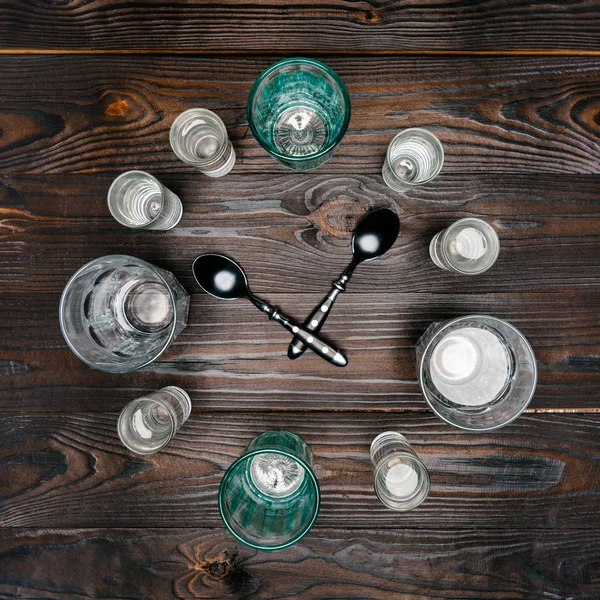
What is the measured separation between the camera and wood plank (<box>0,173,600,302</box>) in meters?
0.90

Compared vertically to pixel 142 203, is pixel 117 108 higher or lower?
higher

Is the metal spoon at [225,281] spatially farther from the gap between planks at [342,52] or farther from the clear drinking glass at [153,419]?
the gap between planks at [342,52]

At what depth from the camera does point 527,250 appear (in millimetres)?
911

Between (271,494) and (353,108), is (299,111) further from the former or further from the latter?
(271,494)

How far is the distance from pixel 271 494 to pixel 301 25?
959mm

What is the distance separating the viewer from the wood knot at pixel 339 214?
2.97 ft

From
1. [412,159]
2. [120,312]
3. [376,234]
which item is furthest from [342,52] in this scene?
[120,312]

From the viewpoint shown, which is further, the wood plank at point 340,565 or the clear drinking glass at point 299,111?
the wood plank at point 340,565

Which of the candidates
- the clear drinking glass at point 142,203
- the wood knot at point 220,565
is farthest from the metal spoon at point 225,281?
the wood knot at point 220,565

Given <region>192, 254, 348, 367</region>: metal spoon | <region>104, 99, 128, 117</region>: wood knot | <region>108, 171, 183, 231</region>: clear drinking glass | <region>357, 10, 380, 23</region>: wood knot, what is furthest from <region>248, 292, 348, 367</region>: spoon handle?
<region>357, 10, 380, 23</region>: wood knot

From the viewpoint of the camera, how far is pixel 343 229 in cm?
91

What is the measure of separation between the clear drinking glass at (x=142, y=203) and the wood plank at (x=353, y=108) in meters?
0.08

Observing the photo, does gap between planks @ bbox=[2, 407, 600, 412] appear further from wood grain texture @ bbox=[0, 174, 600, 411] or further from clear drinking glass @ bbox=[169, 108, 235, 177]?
clear drinking glass @ bbox=[169, 108, 235, 177]

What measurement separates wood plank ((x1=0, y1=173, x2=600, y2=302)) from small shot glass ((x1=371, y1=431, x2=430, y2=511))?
31 cm
